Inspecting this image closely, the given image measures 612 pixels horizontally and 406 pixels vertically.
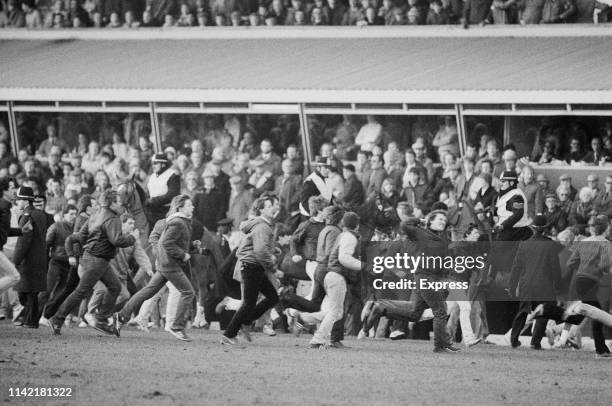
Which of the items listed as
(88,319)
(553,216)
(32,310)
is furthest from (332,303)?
(88,319)

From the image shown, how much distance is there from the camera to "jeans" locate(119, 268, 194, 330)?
1806cm

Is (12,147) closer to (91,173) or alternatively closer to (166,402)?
(91,173)

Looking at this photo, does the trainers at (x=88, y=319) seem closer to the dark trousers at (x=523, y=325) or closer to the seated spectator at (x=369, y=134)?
the seated spectator at (x=369, y=134)

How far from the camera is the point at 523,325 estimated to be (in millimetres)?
19562

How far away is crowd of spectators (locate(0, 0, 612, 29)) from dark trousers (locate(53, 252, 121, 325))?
945cm

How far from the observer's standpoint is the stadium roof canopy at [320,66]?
2341cm

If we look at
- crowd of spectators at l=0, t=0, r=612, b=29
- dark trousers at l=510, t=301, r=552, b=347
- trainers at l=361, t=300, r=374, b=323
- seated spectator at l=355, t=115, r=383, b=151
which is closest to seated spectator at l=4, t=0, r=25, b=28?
crowd of spectators at l=0, t=0, r=612, b=29

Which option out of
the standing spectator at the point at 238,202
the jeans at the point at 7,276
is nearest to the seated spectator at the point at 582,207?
the standing spectator at the point at 238,202

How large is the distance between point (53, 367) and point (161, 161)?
777 centimetres

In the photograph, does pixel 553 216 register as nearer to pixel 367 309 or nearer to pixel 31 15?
pixel 367 309

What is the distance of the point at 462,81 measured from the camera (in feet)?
77.9

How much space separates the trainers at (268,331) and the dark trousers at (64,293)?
8.66 feet

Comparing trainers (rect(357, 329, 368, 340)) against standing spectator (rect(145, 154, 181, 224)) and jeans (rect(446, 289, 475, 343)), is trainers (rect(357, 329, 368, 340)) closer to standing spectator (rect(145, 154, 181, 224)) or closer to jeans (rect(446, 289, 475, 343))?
jeans (rect(446, 289, 475, 343))

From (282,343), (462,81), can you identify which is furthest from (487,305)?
(462,81)
